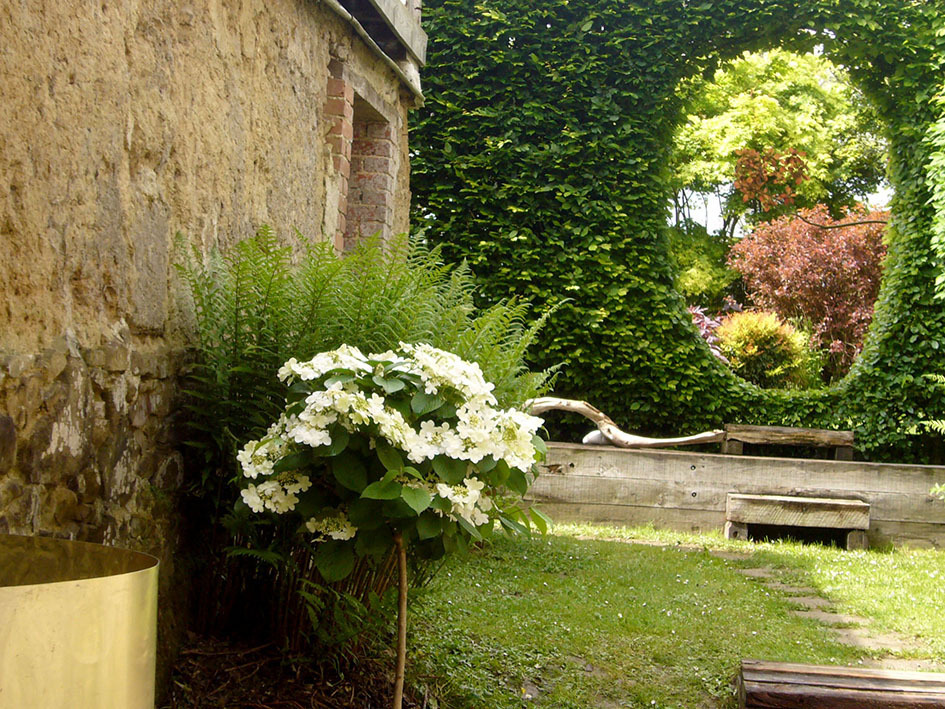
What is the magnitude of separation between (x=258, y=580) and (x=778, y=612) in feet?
9.27

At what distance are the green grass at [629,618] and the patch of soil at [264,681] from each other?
27cm

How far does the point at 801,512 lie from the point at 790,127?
39.9ft

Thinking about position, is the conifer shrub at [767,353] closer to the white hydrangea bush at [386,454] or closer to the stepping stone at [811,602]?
the stepping stone at [811,602]

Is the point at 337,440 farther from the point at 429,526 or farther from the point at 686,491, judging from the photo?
the point at 686,491

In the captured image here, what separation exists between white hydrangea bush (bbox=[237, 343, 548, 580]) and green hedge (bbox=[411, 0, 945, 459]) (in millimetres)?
5418

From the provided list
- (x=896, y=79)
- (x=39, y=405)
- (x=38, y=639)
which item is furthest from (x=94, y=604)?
(x=896, y=79)

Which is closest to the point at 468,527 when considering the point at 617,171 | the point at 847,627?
the point at 847,627

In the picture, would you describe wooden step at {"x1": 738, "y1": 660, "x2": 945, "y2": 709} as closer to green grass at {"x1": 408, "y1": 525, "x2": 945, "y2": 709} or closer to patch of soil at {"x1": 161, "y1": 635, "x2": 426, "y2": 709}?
green grass at {"x1": 408, "y1": 525, "x2": 945, "y2": 709}

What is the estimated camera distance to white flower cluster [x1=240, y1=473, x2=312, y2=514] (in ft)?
7.68

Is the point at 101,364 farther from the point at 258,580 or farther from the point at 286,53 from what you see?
the point at 286,53

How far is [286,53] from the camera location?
3.88 meters

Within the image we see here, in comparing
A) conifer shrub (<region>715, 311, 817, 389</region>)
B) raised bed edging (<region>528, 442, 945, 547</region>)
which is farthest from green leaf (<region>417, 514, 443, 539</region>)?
conifer shrub (<region>715, 311, 817, 389</region>)

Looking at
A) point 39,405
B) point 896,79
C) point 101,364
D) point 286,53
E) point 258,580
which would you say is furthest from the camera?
point 896,79

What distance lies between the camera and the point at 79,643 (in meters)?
1.06
